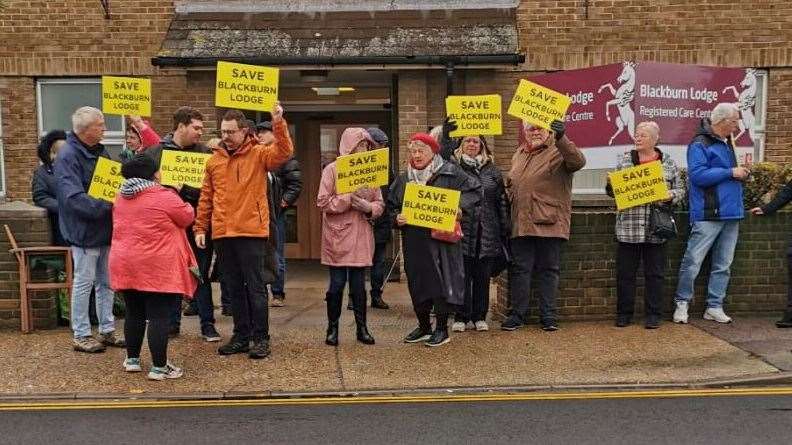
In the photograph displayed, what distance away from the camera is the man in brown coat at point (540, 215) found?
6629 mm

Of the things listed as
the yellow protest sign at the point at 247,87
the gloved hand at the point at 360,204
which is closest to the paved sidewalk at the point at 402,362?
the gloved hand at the point at 360,204

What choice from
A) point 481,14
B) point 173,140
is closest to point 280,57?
point 481,14

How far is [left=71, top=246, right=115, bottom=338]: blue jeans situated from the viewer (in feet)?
20.1

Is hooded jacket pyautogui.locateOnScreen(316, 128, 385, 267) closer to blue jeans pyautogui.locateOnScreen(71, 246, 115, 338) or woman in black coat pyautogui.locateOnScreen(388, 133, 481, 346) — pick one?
woman in black coat pyautogui.locateOnScreen(388, 133, 481, 346)

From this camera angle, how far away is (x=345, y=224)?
6262 mm

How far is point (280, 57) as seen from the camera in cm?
965

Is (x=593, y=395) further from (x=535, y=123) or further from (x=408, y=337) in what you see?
(x=535, y=123)

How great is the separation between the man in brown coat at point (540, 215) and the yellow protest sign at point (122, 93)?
3.41 metres

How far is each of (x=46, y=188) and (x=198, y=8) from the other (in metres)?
4.26

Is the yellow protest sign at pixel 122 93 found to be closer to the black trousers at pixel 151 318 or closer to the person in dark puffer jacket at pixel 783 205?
the black trousers at pixel 151 318

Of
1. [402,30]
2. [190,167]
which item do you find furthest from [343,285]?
[402,30]

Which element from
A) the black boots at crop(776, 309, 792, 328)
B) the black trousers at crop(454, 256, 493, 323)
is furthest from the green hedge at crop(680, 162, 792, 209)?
the black trousers at crop(454, 256, 493, 323)

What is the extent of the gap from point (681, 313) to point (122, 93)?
557 cm

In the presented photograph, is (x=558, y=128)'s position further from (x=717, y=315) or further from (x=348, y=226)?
(x=717, y=315)
